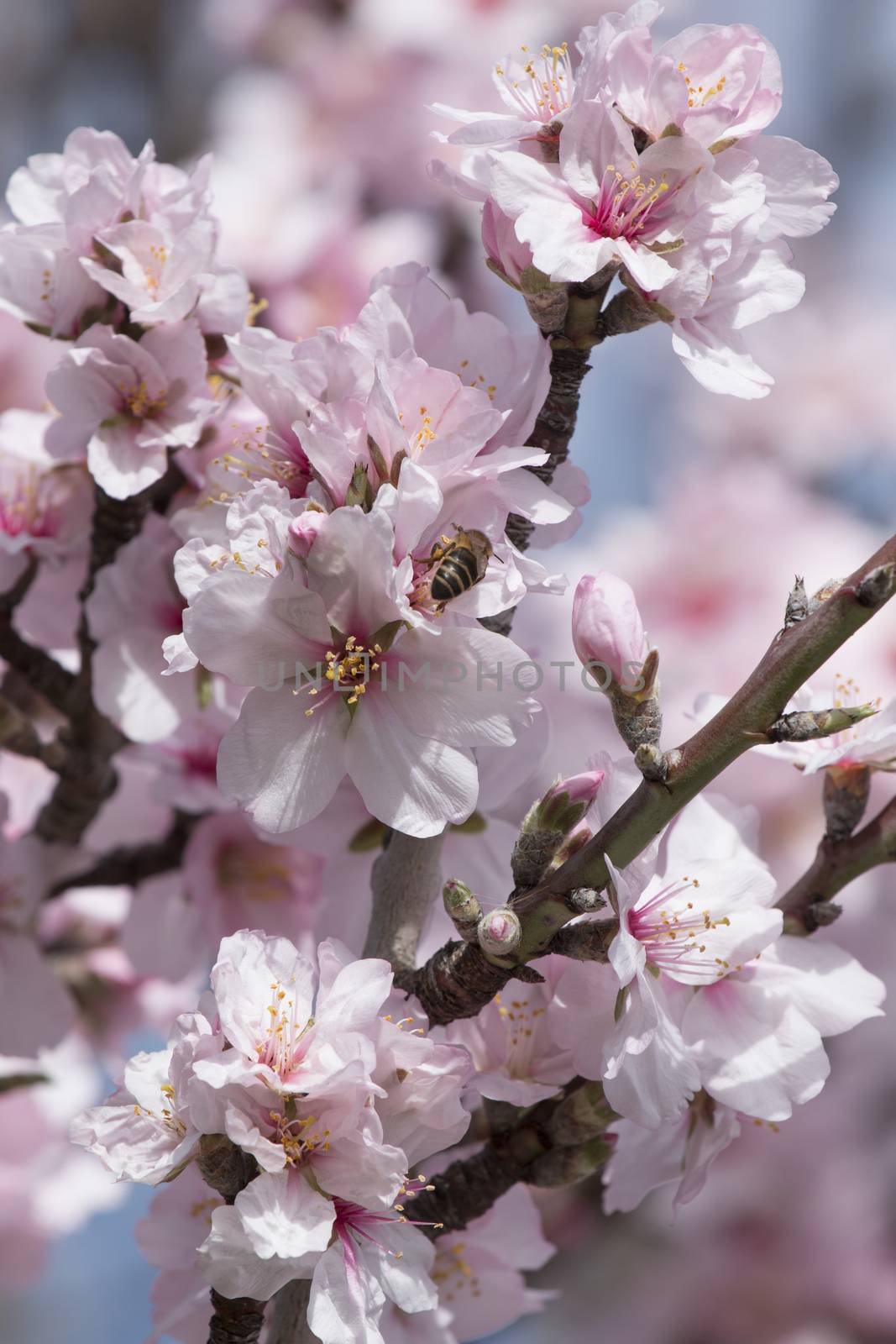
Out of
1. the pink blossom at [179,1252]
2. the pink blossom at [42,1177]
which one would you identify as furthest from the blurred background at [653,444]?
the pink blossom at [179,1252]

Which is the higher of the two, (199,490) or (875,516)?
(199,490)

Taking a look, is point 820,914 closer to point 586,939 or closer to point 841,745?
point 841,745

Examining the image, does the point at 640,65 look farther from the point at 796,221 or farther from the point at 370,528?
the point at 370,528

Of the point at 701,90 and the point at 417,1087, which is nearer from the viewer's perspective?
the point at 417,1087

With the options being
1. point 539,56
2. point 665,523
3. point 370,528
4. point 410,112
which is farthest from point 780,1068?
point 410,112

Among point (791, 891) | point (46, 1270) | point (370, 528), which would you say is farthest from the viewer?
point (46, 1270)

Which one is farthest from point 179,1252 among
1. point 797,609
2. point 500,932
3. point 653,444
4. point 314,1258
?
point 653,444

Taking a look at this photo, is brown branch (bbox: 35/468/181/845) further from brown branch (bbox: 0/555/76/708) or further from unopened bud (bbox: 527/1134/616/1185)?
unopened bud (bbox: 527/1134/616/1185)
